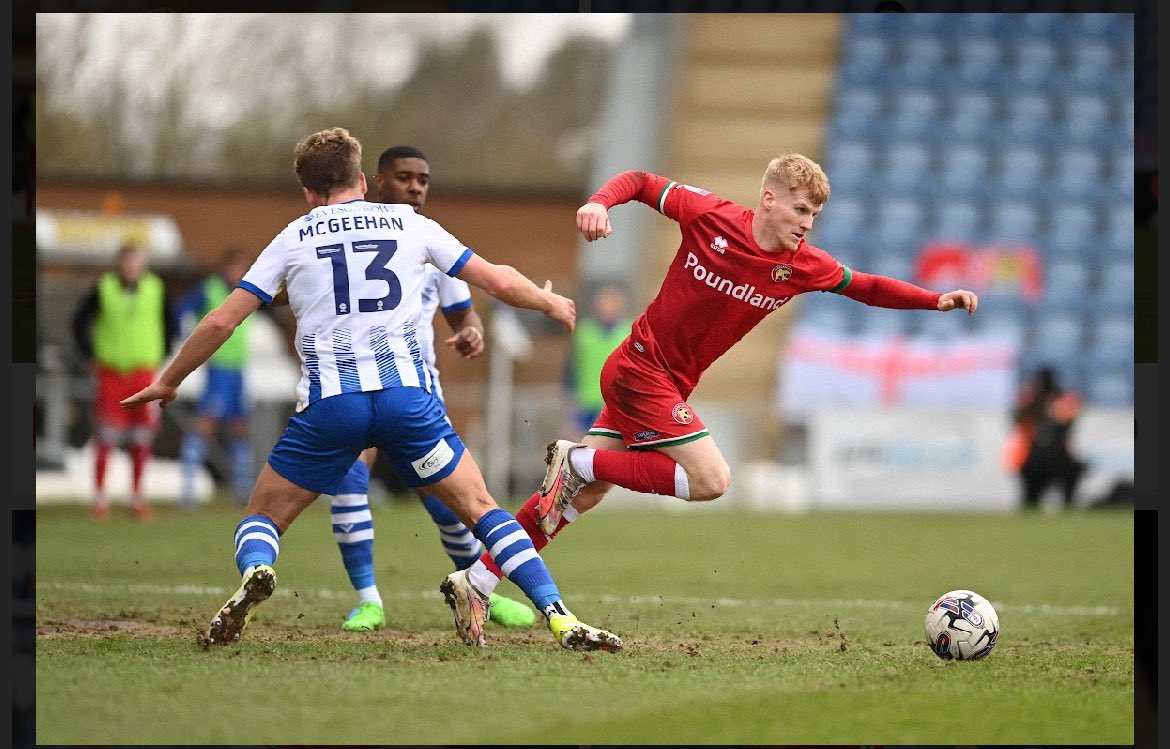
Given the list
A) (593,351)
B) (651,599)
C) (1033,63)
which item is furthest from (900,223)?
(651,599)

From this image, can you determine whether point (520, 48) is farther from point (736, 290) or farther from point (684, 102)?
point (736, 290)

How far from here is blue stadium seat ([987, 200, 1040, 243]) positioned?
2125 cm

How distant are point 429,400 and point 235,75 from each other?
18840 mm

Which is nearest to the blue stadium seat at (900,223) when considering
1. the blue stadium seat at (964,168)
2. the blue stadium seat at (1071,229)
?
the blue stadium seat at (964,168)

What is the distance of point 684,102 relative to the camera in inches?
943

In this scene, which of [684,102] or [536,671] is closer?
[536,671]

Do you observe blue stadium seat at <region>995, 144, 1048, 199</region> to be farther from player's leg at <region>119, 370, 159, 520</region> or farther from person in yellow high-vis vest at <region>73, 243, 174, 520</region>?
player's leg at <region>119, 370, 159, 520</region>

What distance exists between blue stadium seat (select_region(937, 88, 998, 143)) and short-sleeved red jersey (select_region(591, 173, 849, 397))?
1704cm

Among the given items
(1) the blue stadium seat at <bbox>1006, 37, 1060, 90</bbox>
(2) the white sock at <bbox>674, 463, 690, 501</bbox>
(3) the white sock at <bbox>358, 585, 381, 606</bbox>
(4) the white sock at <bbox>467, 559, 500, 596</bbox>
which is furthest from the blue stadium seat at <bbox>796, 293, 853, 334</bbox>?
(4) the white sock at <bbox>467, 559, 500, 596</bbox>

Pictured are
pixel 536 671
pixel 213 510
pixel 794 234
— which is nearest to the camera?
pixel 536 671

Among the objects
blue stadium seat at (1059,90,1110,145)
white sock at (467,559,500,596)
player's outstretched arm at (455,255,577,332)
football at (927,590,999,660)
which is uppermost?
blue stadium seat at (1059,90,1110,145)

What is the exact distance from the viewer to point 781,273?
627 cm

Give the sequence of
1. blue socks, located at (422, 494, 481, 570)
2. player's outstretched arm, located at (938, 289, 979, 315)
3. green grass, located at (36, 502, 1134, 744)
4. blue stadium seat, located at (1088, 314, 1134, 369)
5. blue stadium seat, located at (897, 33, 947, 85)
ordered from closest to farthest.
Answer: green grass, located at (36, 502, 1134, 744) → player's outstretched arm, located at (938, 289, 979, 315) → blue socks, located at (422, 494, 481, 570) → blue stadium seat, located at (1088, 314, 1134, 369) → blue stadium seat, located at (897, 33, 947, 85)

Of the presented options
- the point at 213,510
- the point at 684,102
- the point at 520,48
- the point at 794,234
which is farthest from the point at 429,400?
the point at 520,48
